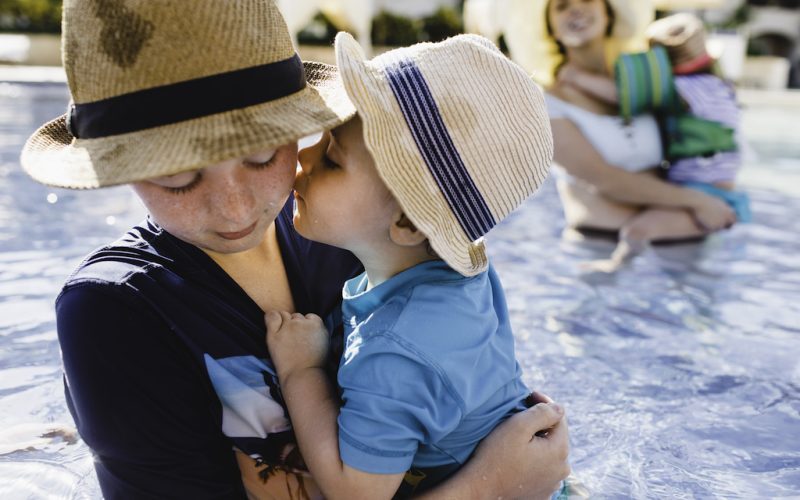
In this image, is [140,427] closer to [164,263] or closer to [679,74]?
[164,263]

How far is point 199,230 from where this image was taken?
1502 millimetres

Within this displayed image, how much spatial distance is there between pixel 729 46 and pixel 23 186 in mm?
20631

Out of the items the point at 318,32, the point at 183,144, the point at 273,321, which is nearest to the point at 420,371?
the point at 273,321

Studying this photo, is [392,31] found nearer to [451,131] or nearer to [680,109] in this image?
[680,109]

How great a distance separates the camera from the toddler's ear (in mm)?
1756

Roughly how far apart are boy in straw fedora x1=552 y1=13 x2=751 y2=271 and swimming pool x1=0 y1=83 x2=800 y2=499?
229 millimetres

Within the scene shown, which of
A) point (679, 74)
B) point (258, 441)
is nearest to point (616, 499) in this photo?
point (258, 441)

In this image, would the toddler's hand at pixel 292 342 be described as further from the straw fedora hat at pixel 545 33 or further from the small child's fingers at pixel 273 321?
the straw fedora hat at pixel 545 33

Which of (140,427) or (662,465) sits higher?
(140,427)

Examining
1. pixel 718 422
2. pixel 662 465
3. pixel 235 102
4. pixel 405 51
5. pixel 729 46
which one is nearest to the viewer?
pixel 235 102

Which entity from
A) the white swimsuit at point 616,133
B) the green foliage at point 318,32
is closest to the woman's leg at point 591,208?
the white swimsuit at point 616,133

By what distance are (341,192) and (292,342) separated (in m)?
0.34

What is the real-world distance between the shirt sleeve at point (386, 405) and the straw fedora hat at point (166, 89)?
48 cm

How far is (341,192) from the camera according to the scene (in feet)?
5.62
